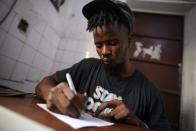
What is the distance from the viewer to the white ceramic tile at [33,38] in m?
1.22

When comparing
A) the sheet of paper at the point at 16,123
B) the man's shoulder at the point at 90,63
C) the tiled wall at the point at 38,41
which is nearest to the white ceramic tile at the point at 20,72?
the tiled wall at the point at 38,41

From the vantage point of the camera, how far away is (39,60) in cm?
137

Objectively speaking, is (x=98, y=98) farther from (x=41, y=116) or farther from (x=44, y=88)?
(x=41, y=116)

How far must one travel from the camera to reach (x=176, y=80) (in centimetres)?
160

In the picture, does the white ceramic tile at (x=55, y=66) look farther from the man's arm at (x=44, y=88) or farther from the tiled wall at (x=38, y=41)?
the man's arm at (x=44, y=88)

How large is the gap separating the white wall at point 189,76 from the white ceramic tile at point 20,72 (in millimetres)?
1253

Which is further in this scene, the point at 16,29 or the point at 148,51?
the point at 148,51

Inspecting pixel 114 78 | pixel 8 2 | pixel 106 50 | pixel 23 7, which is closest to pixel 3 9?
pixel 8 2

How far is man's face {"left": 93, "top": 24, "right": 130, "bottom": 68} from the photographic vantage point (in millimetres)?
870

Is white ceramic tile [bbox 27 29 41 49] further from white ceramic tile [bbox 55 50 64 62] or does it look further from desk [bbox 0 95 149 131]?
desk [bbox 0 95 149 131]

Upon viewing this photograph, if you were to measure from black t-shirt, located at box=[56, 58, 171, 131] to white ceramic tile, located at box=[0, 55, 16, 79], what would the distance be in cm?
33

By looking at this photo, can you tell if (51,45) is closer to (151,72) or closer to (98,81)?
(98,81)

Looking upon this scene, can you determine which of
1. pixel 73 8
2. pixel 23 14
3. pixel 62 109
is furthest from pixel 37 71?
pixel 62 109

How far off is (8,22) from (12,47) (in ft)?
0.49
